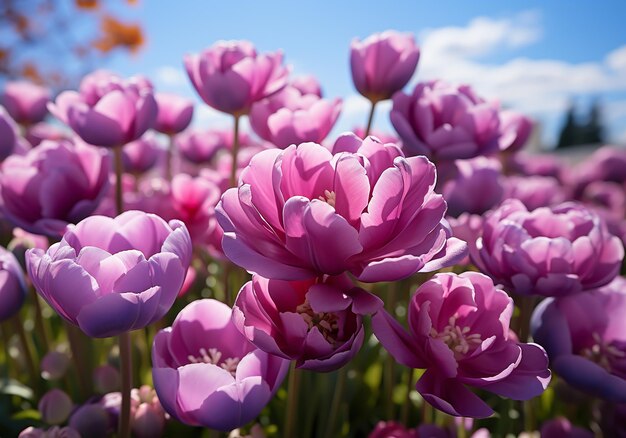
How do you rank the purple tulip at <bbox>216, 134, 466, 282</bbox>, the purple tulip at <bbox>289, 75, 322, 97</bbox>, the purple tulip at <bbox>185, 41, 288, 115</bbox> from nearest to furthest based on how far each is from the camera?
the purple tulip at <bbox>216, 134, 466, 282</bbox> < the purple tulip at <bbox>185, 41, 288, 115</bbox> < the purple tulip at <bbox>289, 75, 322, 97</bbox>

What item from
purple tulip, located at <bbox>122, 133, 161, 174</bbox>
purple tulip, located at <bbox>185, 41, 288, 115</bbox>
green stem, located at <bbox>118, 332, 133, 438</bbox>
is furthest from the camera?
purple tulip, located at <bbox>122, 133, 161, 174</bbox>

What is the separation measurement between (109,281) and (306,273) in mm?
135

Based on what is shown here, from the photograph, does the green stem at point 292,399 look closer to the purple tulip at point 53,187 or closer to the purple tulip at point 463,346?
the purple tulip at point 463,346

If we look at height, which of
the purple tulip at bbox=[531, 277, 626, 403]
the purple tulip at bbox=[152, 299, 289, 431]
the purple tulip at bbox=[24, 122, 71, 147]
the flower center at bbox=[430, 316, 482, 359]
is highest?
the flower center at bbox=[430, 316, 482, 359]

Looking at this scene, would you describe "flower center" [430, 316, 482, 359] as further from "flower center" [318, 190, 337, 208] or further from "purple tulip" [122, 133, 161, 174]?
"purple tulip" [122, 133, 161, 174]

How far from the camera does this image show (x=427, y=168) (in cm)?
37

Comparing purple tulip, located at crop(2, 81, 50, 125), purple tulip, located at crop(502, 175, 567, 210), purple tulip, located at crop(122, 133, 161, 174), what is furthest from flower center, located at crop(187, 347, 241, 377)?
purple tulip, located at crop(2, 81, 50, 125)

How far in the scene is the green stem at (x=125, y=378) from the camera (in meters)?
0.46

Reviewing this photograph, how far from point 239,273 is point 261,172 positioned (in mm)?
360

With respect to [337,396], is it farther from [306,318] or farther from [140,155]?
[140,155]

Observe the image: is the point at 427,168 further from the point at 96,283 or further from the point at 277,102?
the point at 277,102

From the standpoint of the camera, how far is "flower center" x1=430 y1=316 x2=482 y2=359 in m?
0.43

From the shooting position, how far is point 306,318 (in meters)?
0.40

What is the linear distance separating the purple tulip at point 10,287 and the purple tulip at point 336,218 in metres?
0.29
